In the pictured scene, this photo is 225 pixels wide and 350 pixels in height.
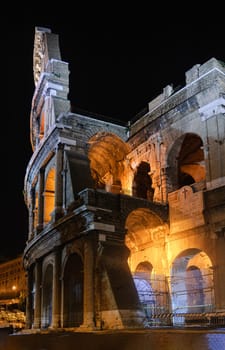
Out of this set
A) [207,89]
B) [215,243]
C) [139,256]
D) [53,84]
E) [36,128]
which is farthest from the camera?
[36,128]

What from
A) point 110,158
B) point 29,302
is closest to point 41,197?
point 110,158

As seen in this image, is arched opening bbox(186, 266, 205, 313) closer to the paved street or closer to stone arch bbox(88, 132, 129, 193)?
stone arch bbox(88, 132, 129, 193)

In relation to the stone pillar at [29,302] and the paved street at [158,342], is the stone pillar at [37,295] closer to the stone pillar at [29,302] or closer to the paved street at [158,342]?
the stone pillar at [29,302]

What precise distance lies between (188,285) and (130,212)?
19.4 feet

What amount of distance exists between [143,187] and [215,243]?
9.63 meters

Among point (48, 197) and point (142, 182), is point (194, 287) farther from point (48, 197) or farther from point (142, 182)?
point (48, 197)

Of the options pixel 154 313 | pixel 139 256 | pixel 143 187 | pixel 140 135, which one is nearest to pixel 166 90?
pixel 140 135

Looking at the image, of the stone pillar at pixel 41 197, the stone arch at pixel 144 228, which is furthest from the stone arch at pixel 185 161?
Result: the stone pillar at pixel 41 197

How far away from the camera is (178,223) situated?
24312mm

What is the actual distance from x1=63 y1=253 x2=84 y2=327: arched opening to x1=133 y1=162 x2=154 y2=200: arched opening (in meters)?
6.95

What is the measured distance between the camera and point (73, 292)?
2566 cm

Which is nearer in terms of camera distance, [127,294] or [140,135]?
[127,294]

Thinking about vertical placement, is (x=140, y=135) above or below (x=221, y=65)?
below

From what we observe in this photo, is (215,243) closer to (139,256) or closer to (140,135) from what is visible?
(139,256)
